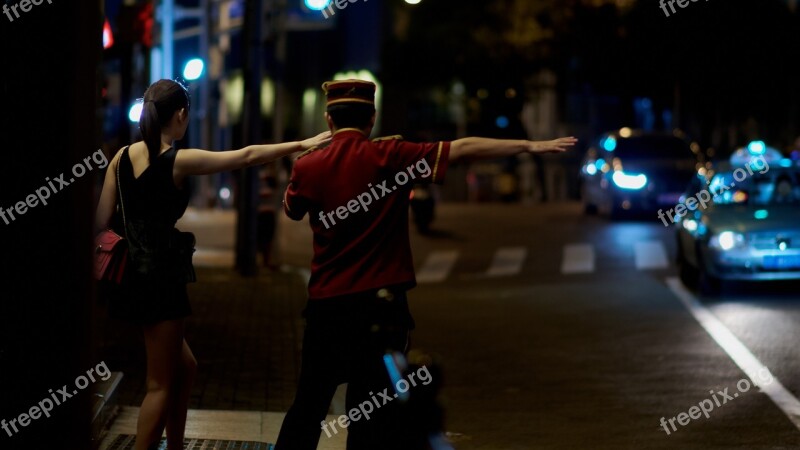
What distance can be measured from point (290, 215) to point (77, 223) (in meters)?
1.25

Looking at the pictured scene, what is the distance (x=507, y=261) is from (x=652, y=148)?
926 centimetres

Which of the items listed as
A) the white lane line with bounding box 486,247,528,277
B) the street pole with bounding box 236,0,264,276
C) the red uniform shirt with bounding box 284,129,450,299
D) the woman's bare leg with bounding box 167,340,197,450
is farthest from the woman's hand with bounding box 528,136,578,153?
the white lane line with bounding box 486,247,528,277

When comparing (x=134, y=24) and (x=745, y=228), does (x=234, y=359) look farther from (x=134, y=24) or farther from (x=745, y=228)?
(x=745, y=228)

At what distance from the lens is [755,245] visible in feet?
54.0

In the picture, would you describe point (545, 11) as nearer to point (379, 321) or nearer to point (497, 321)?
point (497, 321)

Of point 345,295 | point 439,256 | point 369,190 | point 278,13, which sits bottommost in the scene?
point 439,256

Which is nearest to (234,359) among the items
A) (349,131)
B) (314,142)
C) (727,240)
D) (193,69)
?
(314,142)

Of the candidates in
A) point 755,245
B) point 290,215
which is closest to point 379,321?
point 290,215

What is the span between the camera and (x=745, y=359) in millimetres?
12102

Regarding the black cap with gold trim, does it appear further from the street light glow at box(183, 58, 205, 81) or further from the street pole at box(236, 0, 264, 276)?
the street pole at box(236, 0, 264, 276)

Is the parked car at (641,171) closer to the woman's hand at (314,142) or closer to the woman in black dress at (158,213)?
the woman in black dress at (158,213)

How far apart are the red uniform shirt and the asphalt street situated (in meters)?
2.88

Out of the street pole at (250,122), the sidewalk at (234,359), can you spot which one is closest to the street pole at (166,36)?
the street pole at (250,122)

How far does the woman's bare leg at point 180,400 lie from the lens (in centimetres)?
730
